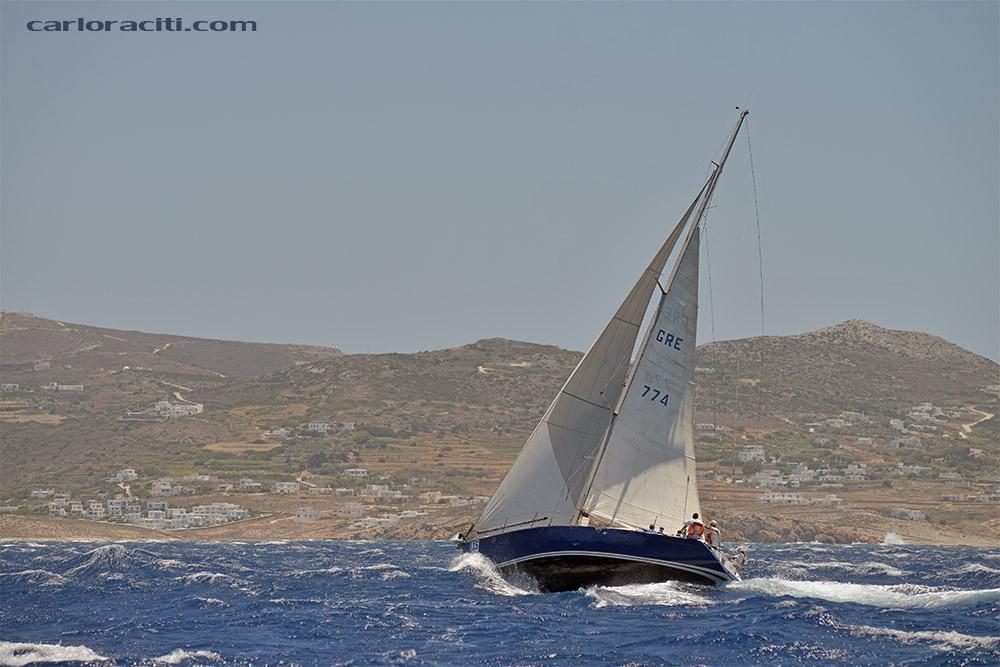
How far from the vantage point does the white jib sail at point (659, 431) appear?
45812 millimetres

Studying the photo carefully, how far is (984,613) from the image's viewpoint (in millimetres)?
39781

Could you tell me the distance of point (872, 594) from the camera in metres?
46.5

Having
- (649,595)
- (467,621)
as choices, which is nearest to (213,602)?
(467,621)

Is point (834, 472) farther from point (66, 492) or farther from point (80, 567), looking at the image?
point (80, 567)

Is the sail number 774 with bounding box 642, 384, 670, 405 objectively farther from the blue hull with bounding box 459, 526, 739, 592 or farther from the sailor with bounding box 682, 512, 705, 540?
the blue hull with bounding box 459, 526, 739, 592

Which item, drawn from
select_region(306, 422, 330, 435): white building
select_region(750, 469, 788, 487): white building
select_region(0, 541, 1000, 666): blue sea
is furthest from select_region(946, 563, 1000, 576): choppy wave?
select_region(306, 422, 330, 435): white building

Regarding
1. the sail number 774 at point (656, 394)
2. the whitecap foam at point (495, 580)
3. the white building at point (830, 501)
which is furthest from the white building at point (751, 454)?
the sail number 774 at point (656, 394)

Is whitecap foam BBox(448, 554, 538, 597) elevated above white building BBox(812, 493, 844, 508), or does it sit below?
above

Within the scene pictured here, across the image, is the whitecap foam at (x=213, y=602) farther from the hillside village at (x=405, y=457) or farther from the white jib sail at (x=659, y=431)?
the hillside village at (x=405, y=457)

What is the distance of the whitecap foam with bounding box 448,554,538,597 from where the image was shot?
45.5 metres

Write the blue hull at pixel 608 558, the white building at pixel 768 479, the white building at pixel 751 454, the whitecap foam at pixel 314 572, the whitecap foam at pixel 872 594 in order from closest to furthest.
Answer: the whitecap foam at pixel 872 594, the blue hull at pixel 608 558, the whitecap foam at pixel 314 572, the white building at pixel 768 479, the white building at pixel 751 454

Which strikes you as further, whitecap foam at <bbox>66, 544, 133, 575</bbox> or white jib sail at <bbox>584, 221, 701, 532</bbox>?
whitecap foam at <bbox>66, 544, 133, 575</bbox>

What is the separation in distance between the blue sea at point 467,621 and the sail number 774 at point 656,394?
6117 millimetres

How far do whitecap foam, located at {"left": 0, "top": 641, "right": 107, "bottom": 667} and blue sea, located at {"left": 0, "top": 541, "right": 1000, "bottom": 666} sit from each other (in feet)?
0.27
